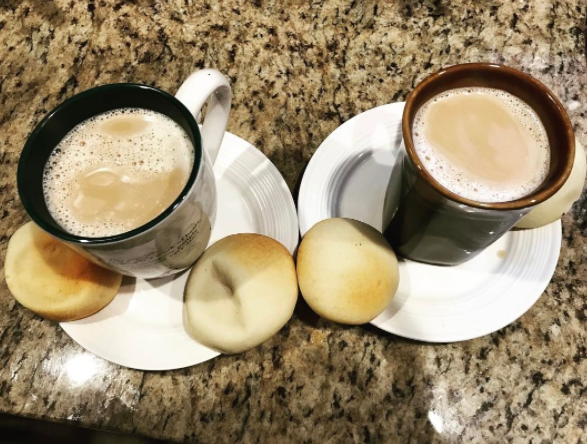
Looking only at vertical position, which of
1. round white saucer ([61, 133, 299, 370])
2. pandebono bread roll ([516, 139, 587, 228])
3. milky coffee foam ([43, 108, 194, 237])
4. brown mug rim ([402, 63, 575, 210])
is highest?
brown mug rim ([402, 63, 575, 210])

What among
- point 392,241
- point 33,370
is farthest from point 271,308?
point 33,370

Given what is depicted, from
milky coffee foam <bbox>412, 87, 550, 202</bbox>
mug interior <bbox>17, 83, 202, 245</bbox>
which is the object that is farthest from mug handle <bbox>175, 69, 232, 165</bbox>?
milky coffee foam <bbox>412, 87, 550, 202</bbox>

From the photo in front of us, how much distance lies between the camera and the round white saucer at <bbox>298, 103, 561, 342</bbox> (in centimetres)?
68

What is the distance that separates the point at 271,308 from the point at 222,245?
119mm

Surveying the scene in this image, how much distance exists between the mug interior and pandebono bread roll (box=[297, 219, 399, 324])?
0.69 ft

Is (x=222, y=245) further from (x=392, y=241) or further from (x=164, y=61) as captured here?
(x=164, y=61)

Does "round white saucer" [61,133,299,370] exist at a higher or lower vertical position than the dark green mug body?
lower

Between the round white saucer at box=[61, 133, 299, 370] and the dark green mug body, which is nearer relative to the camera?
the dark green mug body

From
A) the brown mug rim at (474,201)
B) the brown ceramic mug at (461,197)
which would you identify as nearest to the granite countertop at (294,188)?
the brown ceramic mug at (461,197)

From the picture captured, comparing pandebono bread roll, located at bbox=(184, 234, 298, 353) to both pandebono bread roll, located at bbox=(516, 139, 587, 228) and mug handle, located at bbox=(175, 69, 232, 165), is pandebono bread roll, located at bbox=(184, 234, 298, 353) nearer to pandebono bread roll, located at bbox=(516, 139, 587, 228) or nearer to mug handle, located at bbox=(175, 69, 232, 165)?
mug handle, located at bbox=(175, 69, 232, 165)

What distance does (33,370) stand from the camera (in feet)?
2.37

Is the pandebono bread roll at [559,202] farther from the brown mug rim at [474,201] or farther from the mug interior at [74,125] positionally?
the mug interior at [74,125]

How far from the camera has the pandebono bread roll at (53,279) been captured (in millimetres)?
636

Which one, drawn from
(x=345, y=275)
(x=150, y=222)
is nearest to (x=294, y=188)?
(x=345, y=275)
